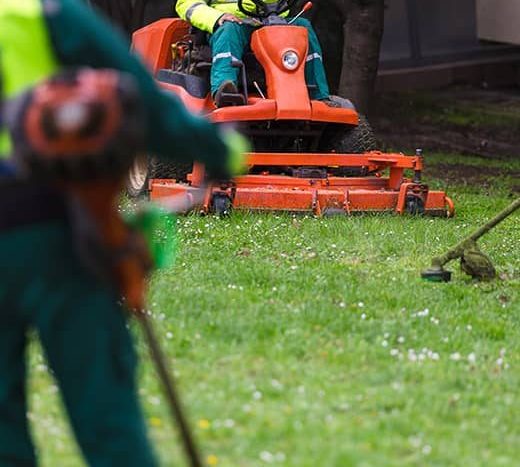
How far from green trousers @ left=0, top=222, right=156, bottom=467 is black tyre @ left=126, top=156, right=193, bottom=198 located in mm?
7868

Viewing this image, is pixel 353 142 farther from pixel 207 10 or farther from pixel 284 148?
pixel 207 10

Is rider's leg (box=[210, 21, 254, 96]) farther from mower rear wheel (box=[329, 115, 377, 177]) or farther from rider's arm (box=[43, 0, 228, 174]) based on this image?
rider's arm (box=[43, 0, 228, 174])

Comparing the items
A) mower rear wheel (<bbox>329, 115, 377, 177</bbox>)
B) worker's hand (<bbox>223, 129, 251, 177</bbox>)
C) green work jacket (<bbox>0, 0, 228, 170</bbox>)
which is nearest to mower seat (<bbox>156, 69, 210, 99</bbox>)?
mower rear wheel (<bbox>329, 115, 377, 177</bbox>)

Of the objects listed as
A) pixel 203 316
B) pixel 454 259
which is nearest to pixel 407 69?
pixel 454 259

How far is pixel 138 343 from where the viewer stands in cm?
651

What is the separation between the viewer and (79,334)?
360 cm

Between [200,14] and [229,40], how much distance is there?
392mm

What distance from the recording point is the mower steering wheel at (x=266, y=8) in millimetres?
11709

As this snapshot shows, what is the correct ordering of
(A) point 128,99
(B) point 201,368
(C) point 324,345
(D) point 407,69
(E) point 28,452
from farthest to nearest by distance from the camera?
(D) point 407,69 < (C) point 324,345 < (B) point 201,368 < (E) point 28,452 < (A) point 128,99

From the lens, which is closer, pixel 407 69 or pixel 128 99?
pixel 128 99

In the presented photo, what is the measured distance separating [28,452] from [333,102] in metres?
8.34

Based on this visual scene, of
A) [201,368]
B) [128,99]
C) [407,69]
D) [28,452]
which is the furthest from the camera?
[407,69]

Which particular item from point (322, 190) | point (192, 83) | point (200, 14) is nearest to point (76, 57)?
point (322, 190)

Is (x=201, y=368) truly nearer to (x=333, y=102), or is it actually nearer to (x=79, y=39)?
(x=79, y=39)
